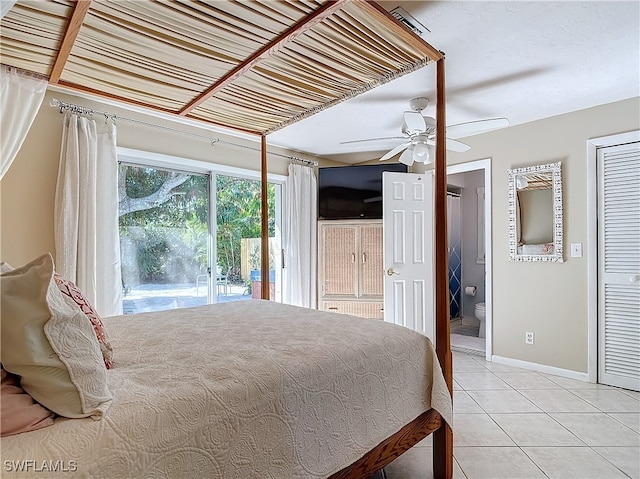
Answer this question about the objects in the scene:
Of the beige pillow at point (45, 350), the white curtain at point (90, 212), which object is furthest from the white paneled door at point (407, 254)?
the beige pillow at point (45, 350)

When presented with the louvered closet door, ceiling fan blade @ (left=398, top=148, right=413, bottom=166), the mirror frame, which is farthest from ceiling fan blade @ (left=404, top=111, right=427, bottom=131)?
the louvered closet door

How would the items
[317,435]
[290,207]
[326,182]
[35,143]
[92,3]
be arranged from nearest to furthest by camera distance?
[317,435] → [92,3] → [35,143] → [290,207] → [326,182]

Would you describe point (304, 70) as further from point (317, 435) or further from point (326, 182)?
point (326, 182)

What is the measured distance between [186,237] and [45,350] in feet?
9.31

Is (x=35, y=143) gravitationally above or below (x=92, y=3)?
below

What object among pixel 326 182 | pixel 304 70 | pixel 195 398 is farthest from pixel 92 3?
pixel 326 182

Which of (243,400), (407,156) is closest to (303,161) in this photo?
(407,156)

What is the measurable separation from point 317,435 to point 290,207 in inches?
134

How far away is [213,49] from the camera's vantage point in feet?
6.04

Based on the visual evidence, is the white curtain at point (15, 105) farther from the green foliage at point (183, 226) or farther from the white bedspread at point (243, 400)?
the white bedspread at point (243, 400)

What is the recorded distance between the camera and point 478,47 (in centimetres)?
217

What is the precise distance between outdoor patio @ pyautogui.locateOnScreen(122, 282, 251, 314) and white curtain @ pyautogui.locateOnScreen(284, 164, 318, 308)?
Result: 2.65 feet

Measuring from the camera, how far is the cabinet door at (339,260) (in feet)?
14.9

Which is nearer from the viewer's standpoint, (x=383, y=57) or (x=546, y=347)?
(x=383, y=57)
